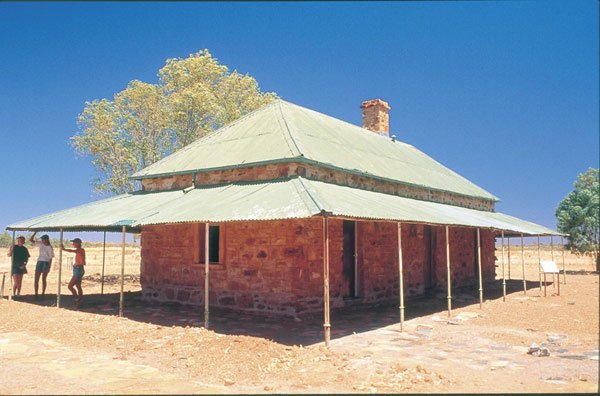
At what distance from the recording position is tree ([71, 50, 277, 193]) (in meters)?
22.1

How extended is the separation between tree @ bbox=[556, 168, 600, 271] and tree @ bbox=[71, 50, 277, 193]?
64.4ft

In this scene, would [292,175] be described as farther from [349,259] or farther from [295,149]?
[349,259]

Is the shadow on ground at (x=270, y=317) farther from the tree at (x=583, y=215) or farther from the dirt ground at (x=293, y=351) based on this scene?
the tree at (x=583, y=215)

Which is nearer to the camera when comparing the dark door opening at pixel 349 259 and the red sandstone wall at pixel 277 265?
the red sandstone wall at pixel 277 265

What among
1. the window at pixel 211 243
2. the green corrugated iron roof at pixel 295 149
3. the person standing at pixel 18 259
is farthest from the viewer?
the person standing at pixel 18 259

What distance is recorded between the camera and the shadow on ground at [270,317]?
8938 mm

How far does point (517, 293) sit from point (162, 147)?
16.4 metres

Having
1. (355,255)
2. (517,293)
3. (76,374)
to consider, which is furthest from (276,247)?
(517,293)

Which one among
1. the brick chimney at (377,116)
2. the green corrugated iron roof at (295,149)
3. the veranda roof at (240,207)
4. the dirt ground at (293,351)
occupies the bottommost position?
the dirt ground at (293,351)

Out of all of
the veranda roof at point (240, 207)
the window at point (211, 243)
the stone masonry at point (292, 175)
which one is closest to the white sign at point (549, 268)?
the veranda roof at point (240, 207)

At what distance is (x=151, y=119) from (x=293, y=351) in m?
17.9

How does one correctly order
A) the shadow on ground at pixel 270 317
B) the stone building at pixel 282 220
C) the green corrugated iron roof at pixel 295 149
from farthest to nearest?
the green corrugated iron roof at pixel 295 149, the stone building at pixel 282 220, the shadow on ground at pixel 270 317

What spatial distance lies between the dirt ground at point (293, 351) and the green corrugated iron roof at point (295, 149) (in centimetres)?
369

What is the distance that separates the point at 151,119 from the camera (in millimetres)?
22781
